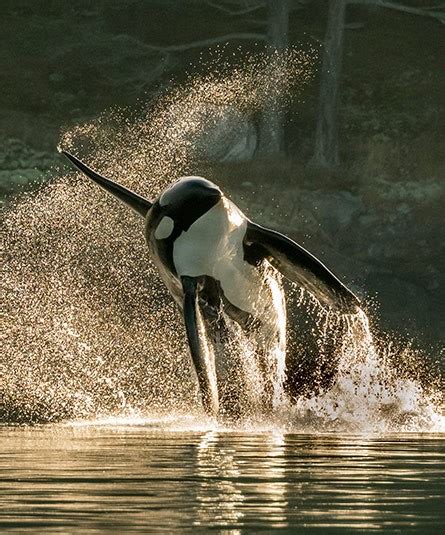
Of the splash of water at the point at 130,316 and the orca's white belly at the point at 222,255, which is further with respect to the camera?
the splash of water at the point at 130,316

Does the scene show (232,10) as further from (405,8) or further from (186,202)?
(186,202)

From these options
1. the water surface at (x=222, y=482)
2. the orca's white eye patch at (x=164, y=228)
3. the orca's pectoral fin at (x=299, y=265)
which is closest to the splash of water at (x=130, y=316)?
the orca's pectoral fin at (x=299, y=265)

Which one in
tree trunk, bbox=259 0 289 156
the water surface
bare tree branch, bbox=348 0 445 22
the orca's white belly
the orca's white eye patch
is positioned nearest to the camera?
the water surface

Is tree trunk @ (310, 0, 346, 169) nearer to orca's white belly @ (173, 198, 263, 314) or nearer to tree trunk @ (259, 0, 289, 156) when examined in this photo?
tree trunk @ (259, 0, 289, 156)

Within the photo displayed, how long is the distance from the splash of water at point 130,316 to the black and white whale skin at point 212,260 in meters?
0.33

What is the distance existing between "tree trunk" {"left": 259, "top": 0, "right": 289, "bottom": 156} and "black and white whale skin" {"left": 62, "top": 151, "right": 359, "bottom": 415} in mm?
25877

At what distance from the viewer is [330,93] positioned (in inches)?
1876

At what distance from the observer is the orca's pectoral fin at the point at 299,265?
20.7 meters

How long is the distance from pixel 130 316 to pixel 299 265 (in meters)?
17.6

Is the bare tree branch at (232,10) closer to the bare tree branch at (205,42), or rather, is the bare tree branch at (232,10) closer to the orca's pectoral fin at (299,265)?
the bare tree branch at (205,42)

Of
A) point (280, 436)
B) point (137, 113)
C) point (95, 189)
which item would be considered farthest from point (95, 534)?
point (137, 113)

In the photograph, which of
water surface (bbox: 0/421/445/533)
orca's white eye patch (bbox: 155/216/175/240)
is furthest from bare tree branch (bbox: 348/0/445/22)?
water surface (bbox: 0/421/445/533)

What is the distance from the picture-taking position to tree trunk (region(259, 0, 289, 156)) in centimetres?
4725

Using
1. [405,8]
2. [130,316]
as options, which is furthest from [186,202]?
[405,8]
